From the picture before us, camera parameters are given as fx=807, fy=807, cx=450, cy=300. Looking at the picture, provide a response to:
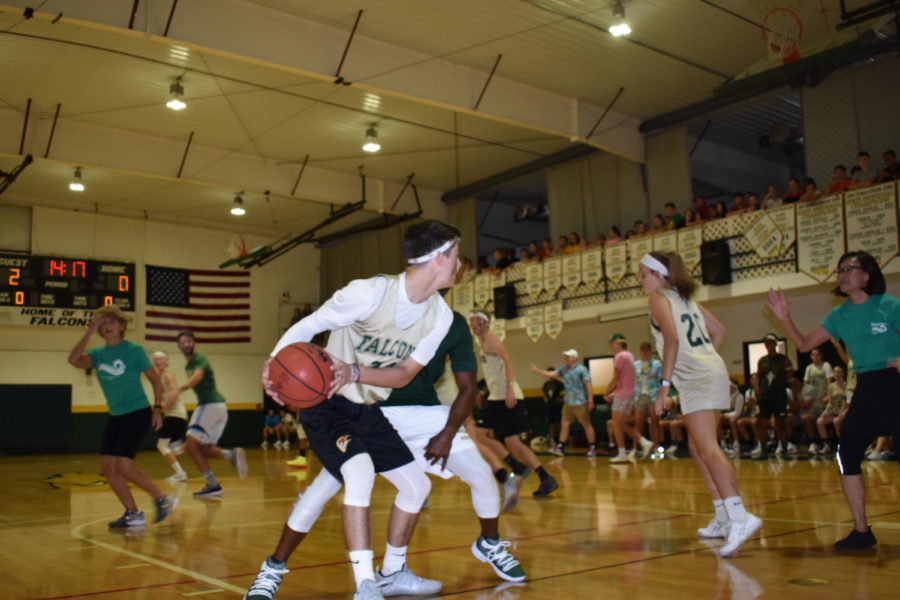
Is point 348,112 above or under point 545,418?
above

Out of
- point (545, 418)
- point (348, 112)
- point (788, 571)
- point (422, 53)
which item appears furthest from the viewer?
point (545, 418)

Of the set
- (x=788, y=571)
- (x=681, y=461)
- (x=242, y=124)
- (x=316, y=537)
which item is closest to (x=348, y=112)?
(x=242, y=124)

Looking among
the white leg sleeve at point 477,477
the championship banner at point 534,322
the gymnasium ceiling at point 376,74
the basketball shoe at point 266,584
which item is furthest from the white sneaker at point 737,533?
the championship banner at point 534,322

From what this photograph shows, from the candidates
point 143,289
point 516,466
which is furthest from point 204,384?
point 143,289

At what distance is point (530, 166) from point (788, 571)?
57.9 feet

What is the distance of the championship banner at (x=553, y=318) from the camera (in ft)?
60.9

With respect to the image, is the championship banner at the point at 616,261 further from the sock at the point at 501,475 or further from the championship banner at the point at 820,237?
the sock at the point at 501,475

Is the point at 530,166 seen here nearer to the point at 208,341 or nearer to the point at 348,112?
the point at 348,112

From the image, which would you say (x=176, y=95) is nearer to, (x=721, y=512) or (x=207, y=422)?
(x=207, y=422)

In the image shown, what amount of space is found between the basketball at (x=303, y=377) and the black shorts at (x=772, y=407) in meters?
10.7

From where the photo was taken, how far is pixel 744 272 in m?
15.0

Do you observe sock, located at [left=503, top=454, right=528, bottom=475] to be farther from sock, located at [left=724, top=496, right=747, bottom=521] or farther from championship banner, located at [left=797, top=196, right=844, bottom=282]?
championship banner, located at [left=797, top=196, right=844, bottom=282]

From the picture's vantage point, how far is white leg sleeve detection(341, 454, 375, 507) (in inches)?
130

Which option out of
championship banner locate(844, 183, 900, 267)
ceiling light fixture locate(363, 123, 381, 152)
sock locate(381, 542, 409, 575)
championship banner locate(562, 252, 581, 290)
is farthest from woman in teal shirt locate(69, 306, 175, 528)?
championship banner locate(562, 252, 581, 290)
